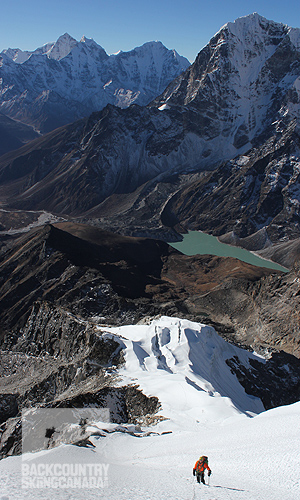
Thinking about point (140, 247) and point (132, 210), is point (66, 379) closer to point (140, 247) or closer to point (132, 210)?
point (140, 247)

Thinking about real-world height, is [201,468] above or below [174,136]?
below

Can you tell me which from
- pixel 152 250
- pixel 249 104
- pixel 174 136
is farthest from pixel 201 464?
pixel 249 104

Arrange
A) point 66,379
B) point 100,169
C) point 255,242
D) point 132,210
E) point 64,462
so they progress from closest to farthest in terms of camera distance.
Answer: point 64,462 < point 66,379 < point 255,242 < point 132,210 < point 100,169

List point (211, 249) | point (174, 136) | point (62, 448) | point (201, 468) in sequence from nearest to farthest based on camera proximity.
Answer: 1. point (201, 468)
2. point (62, 448)
3. point (211, 249)
4. point (174, 136)

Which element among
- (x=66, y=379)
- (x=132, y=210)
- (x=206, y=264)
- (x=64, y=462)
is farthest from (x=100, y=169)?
(x=64, y=462)

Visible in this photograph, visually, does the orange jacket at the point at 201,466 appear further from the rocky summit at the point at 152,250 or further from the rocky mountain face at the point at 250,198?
the rocky mountain face at the point at 250,198

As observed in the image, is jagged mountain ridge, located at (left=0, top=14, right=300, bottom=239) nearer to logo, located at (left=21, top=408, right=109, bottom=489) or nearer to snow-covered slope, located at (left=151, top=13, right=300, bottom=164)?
snow-covered slope, located at (left=151, top=13, right=300, bottom=164)

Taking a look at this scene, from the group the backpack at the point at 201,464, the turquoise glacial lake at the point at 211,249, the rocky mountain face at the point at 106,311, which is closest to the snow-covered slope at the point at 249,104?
the turquoise glacial lake at the point at 211,249

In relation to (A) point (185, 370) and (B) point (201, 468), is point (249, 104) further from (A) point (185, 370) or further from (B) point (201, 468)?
(B) point (201, 468)
